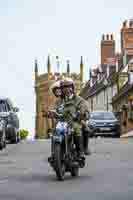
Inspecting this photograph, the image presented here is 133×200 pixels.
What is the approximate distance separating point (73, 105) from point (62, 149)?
32.7 inches

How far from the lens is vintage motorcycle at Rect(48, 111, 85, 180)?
12266mm

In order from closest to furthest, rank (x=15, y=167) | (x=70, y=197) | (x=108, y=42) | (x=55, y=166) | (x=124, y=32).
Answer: (x=70, y=197), (x=55, y=166), (x=15, y=167), (x=124, y=32), (x=108, y=42)

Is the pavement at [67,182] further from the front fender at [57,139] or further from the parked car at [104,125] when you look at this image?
the parked car at [104,125]

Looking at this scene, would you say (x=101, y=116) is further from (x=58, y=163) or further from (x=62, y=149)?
(x=58, y=163)

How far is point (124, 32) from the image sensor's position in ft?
294

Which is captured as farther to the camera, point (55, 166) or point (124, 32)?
point (124, 32)

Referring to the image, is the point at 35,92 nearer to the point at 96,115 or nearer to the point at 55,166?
the point at 96,115

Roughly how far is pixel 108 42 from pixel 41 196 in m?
90.5

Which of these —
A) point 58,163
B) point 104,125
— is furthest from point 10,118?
point 58,163

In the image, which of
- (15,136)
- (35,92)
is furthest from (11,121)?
(35,92)

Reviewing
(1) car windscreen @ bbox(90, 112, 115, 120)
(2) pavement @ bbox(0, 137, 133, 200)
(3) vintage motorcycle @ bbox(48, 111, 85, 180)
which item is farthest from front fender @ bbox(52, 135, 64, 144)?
(1) car windscreen @ bbox(90, 112, 115, 120)

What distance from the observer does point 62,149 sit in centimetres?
1250

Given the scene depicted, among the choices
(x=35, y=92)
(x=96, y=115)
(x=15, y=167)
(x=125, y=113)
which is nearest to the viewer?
(x=15, y=167)

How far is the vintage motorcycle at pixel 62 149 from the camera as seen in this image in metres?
12.3
